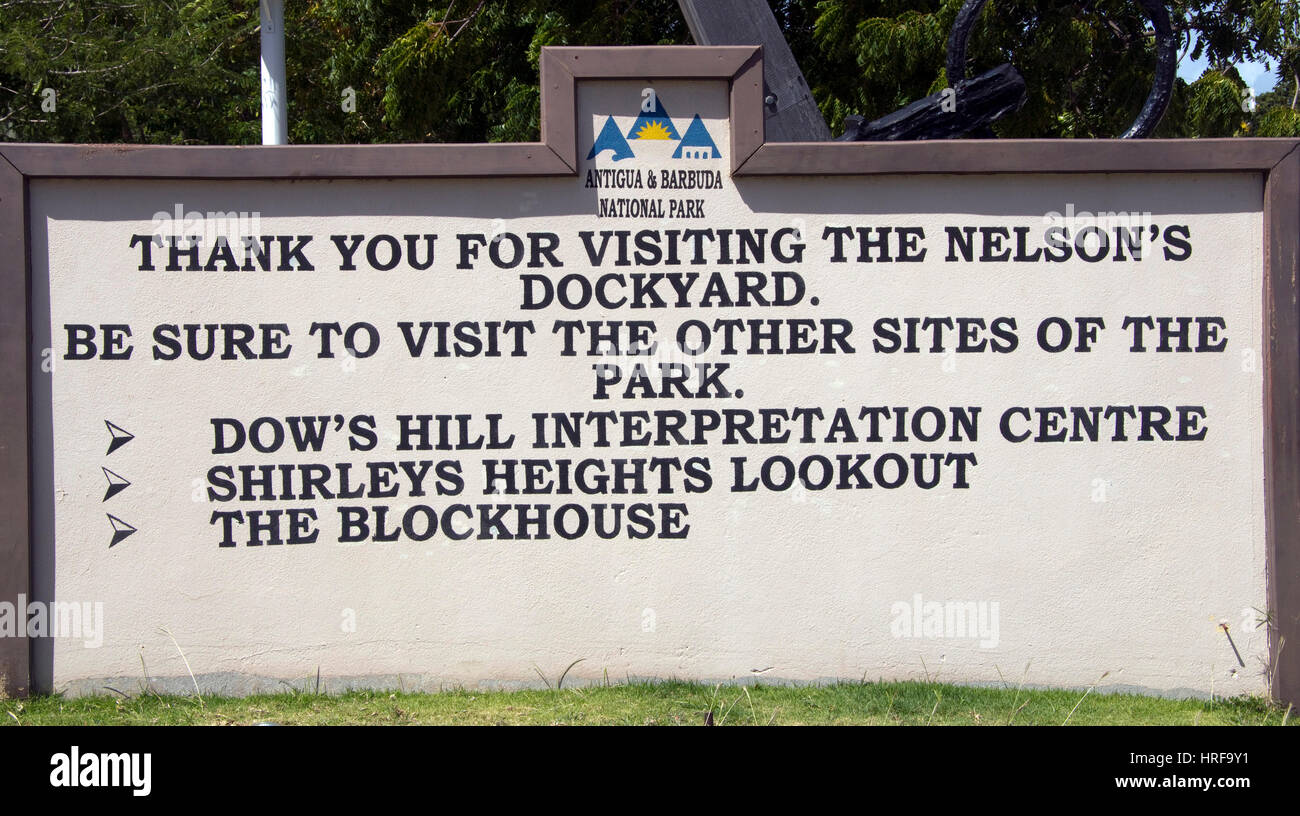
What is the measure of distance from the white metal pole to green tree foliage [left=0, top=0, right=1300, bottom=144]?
2.97 ft

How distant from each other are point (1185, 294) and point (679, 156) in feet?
7.21

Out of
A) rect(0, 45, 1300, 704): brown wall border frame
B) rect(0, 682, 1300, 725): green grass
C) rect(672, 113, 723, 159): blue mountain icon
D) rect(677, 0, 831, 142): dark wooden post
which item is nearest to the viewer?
rect(0, 682, 1300, 725): green grass

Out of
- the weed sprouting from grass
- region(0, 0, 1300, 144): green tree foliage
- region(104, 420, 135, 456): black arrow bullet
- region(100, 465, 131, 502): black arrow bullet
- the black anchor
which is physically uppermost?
region(0, 0, 1300, 144): green tree foliage

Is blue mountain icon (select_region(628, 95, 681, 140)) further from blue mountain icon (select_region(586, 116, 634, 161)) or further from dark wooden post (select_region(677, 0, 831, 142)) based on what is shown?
dark wooden post (select_region(677, 0, 831, 142))

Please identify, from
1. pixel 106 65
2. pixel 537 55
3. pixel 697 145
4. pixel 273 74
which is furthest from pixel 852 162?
pixel 106 65

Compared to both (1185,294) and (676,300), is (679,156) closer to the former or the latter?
(676,300)

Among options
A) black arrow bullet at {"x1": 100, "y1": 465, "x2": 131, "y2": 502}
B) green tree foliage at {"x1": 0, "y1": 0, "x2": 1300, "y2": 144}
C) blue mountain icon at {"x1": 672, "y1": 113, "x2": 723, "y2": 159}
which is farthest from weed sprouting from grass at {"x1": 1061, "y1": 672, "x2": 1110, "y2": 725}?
green tree foliage at {"x1": 0, "y1": 0, "x2": 1300, "y2": 144}

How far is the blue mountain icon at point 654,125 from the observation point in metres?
4.66

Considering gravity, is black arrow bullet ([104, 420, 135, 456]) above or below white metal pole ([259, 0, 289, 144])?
below

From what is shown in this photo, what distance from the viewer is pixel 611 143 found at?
4652 millimetres

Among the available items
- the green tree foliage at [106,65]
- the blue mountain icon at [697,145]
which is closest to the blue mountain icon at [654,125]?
the blue mountain icon at [697,145]

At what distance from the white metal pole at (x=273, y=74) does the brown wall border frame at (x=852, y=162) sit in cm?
334

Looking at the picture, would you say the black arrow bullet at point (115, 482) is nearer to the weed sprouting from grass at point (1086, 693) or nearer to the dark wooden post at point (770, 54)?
the dark wooden post at point (770, 54)

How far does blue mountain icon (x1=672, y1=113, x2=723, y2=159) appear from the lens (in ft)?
15.2
